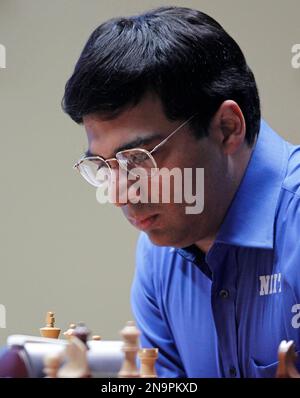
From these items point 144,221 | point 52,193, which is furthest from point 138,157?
point 52,193

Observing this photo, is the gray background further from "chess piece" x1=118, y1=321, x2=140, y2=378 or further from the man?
"chess piece" x1=118, y1=321, x2=140, y2=378

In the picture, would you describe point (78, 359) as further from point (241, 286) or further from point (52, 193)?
point (52, 193)

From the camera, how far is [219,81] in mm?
1402

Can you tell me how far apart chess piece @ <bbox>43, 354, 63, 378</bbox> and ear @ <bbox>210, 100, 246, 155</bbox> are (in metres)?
0.60

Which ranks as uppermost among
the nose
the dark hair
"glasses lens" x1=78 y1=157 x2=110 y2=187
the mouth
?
the dark hair

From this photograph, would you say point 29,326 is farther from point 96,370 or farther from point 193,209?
point 96,370

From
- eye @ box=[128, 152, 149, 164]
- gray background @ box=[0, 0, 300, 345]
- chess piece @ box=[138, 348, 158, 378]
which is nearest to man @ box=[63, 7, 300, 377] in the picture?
eye @ box=[128, 152, 149, 164]

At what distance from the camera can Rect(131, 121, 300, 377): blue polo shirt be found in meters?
1.32

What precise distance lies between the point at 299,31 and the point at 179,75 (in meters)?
1.63

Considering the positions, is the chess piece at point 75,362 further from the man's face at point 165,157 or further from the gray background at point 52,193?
the gray background at point 52,193

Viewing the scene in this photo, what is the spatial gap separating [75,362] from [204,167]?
1.85 ft

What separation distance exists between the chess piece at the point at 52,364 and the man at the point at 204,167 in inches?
17.0

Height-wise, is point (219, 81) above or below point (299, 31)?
below

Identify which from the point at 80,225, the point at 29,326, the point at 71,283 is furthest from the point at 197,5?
the point at 29,326
